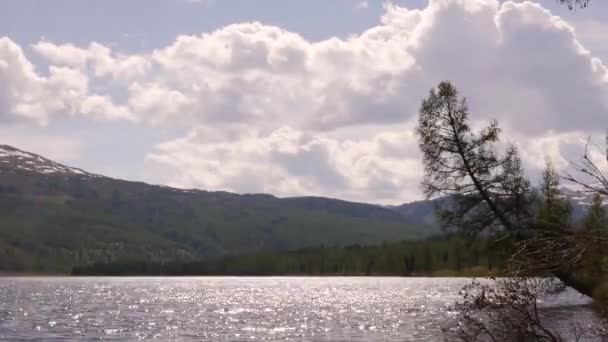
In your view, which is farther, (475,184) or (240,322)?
(240,322)

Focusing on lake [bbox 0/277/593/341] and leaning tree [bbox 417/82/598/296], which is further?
lake [bbox 0/277/593/341]

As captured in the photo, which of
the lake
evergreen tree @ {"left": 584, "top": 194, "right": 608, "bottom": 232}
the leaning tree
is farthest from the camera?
the lake

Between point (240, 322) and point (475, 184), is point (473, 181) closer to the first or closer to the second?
point (475, 184)

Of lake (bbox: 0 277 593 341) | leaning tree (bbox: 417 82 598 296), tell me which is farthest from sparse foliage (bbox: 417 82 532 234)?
lake (bbox: 0 277 593 341)

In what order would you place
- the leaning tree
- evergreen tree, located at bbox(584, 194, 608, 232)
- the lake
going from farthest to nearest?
the lake
the leaning tree
evergreen tree, located at bbox(584, 194, 608, 232)

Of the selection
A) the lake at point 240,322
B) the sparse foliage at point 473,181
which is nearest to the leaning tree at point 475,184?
the sparse foliage at point 473,181

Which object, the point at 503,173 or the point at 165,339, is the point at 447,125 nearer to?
the point at 503,173

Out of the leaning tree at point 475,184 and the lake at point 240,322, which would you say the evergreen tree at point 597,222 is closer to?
the leaning tree at point 475,184

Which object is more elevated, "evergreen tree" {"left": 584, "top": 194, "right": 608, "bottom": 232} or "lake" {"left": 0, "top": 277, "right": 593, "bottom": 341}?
"evergreen tree" {"left": 584, "top": 194, "right": 608, "bottom": 232}

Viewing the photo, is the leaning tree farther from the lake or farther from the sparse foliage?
the lake

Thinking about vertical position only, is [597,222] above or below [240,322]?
above

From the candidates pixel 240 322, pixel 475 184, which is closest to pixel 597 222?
pixel 475 184

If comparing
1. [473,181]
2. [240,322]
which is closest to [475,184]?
[473,181]

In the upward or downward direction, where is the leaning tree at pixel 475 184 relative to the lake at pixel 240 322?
upward
